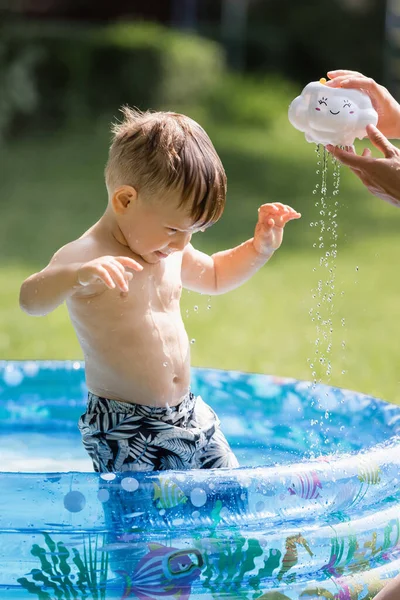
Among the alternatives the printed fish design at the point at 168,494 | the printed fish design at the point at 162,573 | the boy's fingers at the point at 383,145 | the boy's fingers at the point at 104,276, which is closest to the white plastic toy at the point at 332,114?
the boy's fingers at the point at 383,145

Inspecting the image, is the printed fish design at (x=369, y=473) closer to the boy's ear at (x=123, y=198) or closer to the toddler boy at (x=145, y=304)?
the toddler boy at (x=145, y=304)

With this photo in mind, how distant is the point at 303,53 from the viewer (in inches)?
734

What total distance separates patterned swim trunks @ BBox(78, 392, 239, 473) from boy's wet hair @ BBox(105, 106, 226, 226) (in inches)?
21.1

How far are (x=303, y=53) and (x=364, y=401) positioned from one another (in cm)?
1564

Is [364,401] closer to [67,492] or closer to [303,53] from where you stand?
[67,492]

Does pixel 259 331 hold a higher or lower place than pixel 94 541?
lower

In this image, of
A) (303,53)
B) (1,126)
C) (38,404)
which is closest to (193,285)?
(38,404)

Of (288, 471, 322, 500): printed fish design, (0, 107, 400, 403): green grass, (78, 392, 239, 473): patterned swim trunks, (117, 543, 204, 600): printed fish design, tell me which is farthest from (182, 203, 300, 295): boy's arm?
(0, 107, 400, 403): green grass

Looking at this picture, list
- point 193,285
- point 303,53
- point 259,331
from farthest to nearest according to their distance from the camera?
point 303,53
point 259,331
point 193,285

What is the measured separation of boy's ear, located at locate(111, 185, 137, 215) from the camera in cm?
294

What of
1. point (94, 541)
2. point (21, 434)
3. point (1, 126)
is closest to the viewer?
point (94, 541)

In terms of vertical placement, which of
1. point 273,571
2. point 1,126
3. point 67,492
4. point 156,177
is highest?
point 156,177

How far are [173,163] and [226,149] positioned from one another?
10286mm

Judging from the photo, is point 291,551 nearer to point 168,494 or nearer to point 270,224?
point 168,494
